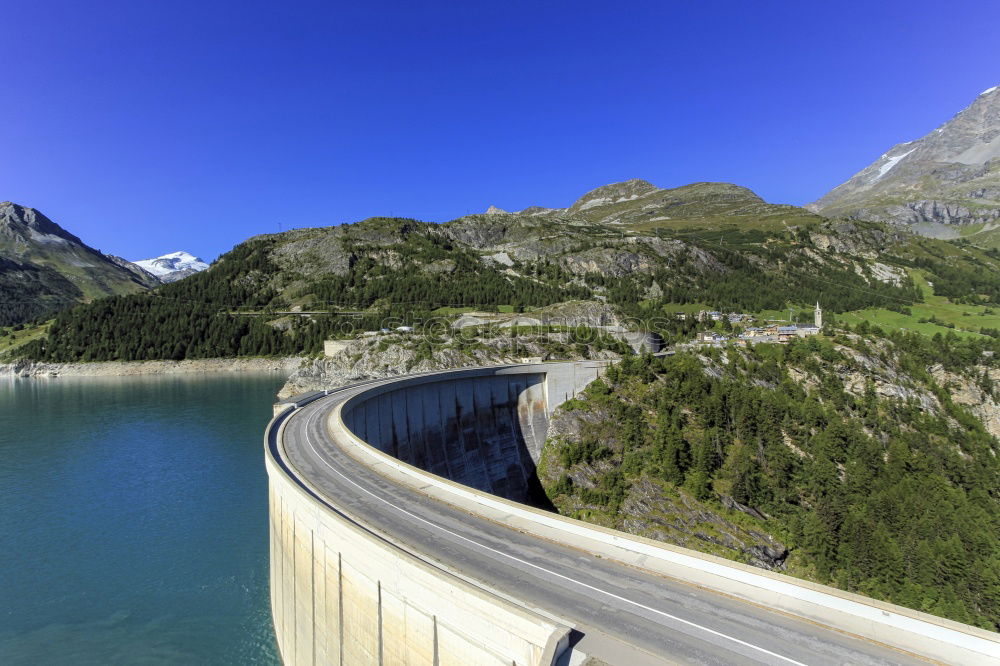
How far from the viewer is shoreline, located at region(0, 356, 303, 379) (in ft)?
388

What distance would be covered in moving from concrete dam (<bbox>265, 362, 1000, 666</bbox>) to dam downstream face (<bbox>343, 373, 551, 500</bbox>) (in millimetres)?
14340

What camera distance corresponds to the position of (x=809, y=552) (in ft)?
137

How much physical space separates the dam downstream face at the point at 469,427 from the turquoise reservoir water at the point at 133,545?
1108cm

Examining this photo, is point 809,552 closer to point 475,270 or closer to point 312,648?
point 312,648

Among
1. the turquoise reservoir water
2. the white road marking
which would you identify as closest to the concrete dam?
the white road marking

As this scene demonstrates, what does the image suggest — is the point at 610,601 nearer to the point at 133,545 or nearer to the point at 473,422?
the point at 133,545

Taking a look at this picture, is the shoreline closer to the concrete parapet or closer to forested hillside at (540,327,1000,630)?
forested hillside at (540,327,1000,630)

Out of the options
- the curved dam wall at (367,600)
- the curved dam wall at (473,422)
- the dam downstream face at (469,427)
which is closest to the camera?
the curved dam wall at (367,600)

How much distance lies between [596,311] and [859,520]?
6470 centimetres

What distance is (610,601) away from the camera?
12.7 metres

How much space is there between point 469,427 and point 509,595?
116ft

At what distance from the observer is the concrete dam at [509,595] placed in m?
10.8

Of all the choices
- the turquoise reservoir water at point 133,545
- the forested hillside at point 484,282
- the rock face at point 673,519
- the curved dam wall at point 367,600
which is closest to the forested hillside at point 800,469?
the rock face at point 673,519

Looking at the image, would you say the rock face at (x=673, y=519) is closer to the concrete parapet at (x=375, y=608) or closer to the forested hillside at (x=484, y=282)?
the concrete parapet at (x=375, y=608)
